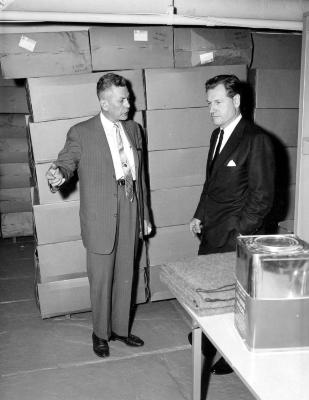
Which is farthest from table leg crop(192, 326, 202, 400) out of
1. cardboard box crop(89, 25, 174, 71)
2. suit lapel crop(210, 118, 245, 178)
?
cardboard box crop(89, 25, 174, 71)

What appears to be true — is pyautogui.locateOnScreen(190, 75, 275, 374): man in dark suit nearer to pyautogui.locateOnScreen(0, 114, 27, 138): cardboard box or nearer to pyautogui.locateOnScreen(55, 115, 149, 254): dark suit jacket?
pyautogui.locateOnScreen(55, 115, 149, 254): dark suit jacket

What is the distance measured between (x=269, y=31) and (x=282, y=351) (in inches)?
93.0

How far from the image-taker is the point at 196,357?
1.38 meters

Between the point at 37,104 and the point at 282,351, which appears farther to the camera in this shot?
the point at 37,104

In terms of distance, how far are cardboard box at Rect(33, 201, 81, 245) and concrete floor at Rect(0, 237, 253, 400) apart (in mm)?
567

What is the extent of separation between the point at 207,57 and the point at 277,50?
1.72 ft

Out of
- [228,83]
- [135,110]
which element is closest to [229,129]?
[228,83]

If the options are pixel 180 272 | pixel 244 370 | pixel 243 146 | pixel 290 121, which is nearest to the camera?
pixel 244 370

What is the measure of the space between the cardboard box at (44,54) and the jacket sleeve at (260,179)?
3.81 feet

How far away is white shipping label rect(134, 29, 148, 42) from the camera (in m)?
2.46

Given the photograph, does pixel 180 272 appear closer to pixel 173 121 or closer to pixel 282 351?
pixel 282 351

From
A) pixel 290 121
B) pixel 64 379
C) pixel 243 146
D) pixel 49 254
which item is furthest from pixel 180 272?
pixel 290 121

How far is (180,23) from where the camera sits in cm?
235

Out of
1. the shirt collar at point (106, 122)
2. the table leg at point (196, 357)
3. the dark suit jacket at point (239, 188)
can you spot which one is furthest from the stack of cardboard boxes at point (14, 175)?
the table leg at point (196, 357)
